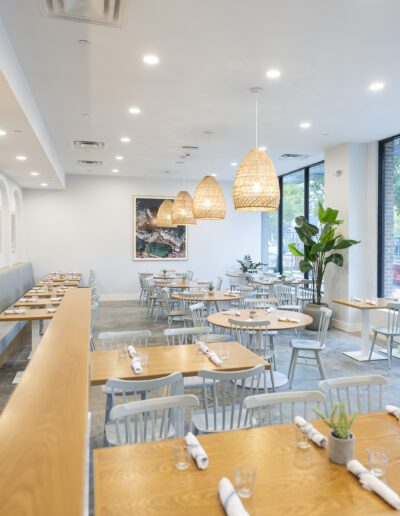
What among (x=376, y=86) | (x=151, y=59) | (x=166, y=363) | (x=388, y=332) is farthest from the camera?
(x=388, y=332)

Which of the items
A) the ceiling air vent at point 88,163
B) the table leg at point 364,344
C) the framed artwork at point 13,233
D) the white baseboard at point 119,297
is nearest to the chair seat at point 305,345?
the table leg at point 364,344

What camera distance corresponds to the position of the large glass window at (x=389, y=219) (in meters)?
7.18

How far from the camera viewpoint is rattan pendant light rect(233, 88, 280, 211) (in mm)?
4160

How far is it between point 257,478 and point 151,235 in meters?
10.3

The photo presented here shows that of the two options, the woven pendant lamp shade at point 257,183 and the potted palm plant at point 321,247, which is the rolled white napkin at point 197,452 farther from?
the potted palm plant at point 321,247

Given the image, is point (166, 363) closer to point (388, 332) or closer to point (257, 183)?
point (257, 183)

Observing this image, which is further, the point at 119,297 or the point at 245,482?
the point at 119,297

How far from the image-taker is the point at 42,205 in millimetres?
10859

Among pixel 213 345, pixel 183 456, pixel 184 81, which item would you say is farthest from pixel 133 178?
pixel 183 456

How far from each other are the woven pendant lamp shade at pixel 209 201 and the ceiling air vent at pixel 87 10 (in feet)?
9.40

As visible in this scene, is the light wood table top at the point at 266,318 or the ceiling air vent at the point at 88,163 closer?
the light wood table top at the point at 266,318

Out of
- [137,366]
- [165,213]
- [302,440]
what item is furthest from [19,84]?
[165,213]

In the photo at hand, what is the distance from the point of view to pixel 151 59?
3.99 metres

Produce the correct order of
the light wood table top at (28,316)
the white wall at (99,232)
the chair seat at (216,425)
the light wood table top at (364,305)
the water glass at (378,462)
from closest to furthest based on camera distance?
the water glass at (378,462) → the chair seat at (216,425) → the light wood table top at (28,316) → the light wood table top at (364,305) → the white wall at (99,232)
